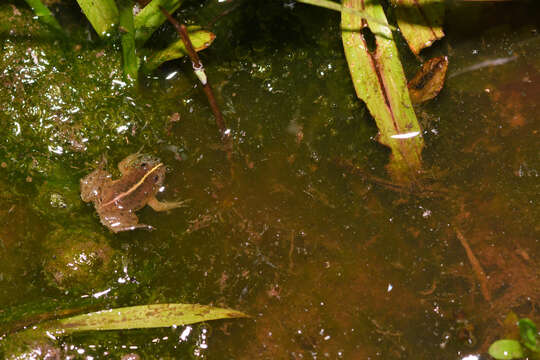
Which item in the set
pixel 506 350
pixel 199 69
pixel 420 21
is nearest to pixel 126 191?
pixel 199 69

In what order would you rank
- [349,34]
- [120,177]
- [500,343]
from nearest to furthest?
1. [500,343]
2. [349,34]
3. [120,177]

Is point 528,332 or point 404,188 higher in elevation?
point 404,188

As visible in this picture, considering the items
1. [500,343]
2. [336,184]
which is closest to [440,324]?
[500,343]

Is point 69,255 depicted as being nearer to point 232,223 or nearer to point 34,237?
point 34,237

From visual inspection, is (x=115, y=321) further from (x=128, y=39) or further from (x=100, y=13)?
(x=100, y=13)

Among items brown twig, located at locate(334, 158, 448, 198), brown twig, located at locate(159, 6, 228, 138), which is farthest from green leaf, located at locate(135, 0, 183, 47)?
brown twig, located at locate(334, 158, 448, 198)

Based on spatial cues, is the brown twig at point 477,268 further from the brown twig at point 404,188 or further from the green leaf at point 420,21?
the green leaf at point 420,21
